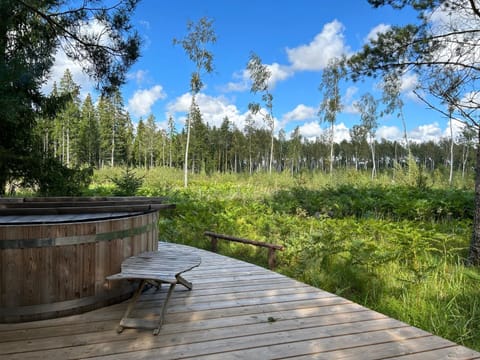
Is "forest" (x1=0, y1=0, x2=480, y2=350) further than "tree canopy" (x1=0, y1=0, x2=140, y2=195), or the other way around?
"tree canopy" (x1=0, y1=0, x2=140, y2=195)

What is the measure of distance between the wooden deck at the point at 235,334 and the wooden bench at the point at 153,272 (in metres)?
0.07

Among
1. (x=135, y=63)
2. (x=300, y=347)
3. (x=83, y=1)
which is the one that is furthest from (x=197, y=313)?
(x=83, y=1)

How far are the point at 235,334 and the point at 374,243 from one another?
3664mm

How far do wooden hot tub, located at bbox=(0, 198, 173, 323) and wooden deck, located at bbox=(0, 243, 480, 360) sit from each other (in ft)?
0.39

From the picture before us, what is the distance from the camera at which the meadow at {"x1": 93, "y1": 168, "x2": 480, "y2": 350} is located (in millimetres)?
3350

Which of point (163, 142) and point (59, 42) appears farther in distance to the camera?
point (163, 142)

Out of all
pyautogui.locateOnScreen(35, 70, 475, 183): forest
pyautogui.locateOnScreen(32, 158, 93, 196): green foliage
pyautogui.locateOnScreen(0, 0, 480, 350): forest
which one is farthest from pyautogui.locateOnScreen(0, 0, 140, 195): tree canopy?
pyautogui.locateOnScreen(35, 70, 475, 183): forest

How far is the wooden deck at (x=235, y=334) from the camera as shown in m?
2.09

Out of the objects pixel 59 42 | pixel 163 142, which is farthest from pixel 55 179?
pixel 163 142

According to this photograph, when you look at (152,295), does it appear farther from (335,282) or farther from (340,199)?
(340,199)

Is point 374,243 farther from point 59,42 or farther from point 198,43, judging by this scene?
point 198,43

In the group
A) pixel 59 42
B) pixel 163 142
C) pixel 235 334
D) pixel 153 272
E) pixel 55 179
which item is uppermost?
pixel 163 142

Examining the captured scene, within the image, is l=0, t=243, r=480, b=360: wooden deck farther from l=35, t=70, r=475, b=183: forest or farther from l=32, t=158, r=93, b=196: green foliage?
→ l=35, t=70, r=475, b=183: forest

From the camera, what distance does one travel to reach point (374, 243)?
5266mm
